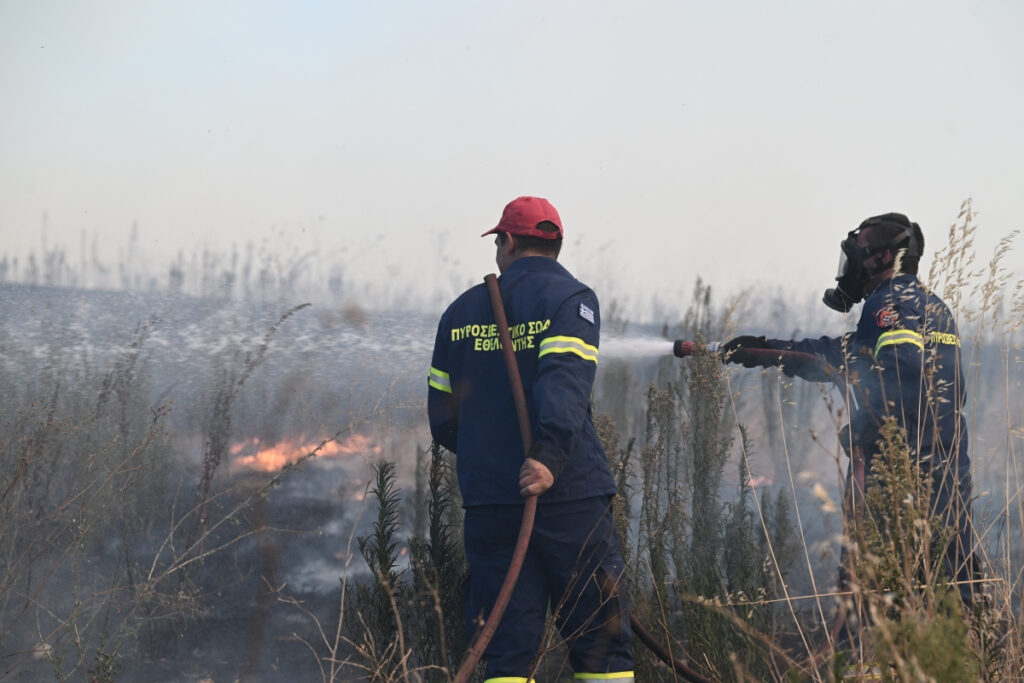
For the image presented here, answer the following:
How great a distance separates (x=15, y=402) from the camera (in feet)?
19.3

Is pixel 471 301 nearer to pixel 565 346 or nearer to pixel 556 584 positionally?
pixel 565 346

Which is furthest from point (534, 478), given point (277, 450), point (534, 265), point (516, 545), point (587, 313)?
point (277, 450)

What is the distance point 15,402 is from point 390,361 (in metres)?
2.65

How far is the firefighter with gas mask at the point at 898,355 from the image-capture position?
363 centimetres

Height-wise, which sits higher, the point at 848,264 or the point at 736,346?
the point at 848,264

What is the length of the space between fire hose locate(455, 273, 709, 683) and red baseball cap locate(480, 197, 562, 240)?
261 mm

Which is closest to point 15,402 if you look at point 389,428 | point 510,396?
point 389,428

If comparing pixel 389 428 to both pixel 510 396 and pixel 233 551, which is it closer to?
pixel 233 551

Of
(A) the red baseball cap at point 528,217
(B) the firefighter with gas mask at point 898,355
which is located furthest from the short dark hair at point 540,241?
(B) the firefighter with gas mask at point 898,355

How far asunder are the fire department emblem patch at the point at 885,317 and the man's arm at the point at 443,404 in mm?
1881

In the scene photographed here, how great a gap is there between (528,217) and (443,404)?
83cm

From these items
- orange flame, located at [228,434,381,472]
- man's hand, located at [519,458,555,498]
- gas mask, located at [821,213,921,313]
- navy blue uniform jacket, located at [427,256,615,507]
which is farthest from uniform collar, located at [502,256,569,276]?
orange flame, located at [228,434,381,472]

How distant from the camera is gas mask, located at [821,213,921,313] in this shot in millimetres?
4070

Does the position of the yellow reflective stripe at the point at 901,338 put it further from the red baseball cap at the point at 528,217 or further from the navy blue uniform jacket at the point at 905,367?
the red baseball cap at the point at 528,217
